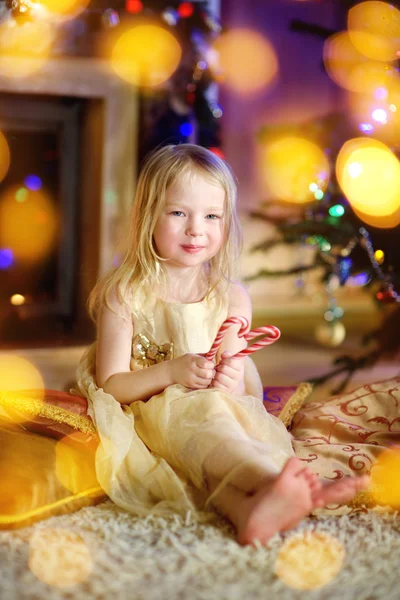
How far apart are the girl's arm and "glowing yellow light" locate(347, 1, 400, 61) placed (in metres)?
1.07

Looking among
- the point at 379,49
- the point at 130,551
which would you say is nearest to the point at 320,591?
the point at 130,551

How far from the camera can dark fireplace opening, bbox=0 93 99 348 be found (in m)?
2.82

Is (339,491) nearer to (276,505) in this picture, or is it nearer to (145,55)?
(276,505)

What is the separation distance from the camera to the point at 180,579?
3.47 feet

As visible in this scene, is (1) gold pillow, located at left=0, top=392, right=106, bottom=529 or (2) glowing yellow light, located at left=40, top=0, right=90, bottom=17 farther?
(2) glowing yellow light, located at left=40, top=0, right=90, bottom=17

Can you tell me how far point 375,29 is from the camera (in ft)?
6.35

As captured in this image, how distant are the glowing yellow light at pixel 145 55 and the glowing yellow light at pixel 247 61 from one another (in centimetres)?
49

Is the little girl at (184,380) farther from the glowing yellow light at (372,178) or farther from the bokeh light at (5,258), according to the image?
the bokeh light at (5,258)

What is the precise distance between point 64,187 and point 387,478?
1.99m

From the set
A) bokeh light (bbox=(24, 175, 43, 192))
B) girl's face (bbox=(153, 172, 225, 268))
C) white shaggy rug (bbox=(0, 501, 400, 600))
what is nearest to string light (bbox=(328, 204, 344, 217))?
girl's face (bbox=(153, 172, 225, 268))

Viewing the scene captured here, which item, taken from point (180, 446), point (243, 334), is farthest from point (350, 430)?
point (180, 446)

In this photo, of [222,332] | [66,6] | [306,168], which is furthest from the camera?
[66,6]

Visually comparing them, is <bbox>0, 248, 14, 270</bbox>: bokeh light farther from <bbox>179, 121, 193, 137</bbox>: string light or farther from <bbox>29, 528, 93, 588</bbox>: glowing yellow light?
<bbox>29, 528, 93, 588</bbox>: glowing yellow light

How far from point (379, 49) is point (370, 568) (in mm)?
1430
